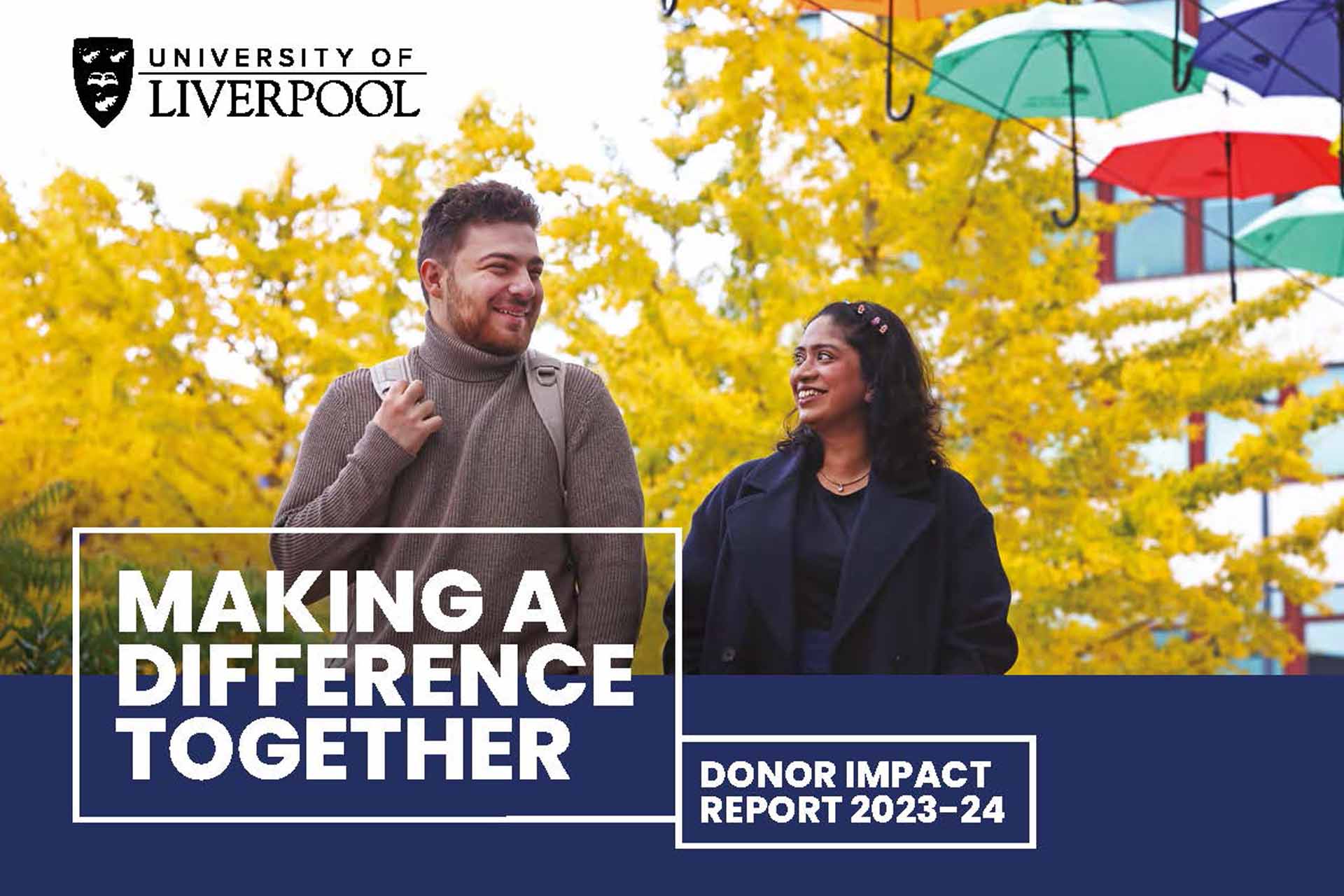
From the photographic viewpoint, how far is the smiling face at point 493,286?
12.9 feet

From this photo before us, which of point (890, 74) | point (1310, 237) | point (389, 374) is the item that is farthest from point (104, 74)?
point (389, 374)

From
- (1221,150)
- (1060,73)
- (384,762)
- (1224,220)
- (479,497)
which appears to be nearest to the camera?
(384,762)

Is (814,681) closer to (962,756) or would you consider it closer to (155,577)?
(962,756)

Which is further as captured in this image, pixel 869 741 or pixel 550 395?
pixel 550 395

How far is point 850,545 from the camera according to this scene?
4.05 m

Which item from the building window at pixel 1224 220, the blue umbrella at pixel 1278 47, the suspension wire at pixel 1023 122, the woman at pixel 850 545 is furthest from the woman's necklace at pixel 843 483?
the building window at pixel 1224 220

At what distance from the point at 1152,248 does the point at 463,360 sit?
2024 centimetres

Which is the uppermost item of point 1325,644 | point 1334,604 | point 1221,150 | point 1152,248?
point 1152,248

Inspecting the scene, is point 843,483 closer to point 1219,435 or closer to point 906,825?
point 906,825

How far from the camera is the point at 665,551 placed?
35.4ft

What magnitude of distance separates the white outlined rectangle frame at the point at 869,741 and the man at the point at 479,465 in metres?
0.42

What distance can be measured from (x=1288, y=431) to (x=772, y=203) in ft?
11.5

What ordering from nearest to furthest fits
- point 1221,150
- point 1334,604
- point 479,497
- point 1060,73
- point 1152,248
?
point 479,497 → point 1060,73 → point 1221,150 → point 1334,604 → point 1152,248

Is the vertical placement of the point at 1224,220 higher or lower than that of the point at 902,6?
higher
